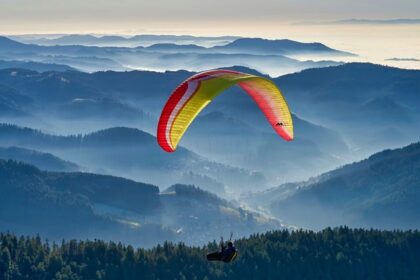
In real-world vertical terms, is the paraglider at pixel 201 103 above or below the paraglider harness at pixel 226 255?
above

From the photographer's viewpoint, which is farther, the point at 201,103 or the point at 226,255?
the point at 201,103

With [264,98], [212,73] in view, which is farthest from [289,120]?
[212,73]

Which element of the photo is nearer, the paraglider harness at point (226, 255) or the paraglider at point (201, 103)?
the paraglider harness at point (226, 255)

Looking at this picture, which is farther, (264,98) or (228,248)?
(264,98)

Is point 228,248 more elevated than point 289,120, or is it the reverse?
point 289,120

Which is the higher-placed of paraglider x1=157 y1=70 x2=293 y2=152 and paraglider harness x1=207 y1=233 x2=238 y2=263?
paraglider x1=157 y1=70 x2=293 y2=152

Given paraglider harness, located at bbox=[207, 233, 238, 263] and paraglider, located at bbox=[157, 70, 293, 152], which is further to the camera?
paraglider, located at bbox=[157, 70, 293, 152]

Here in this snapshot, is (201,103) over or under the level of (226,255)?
over

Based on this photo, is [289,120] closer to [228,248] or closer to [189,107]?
[189,107]
